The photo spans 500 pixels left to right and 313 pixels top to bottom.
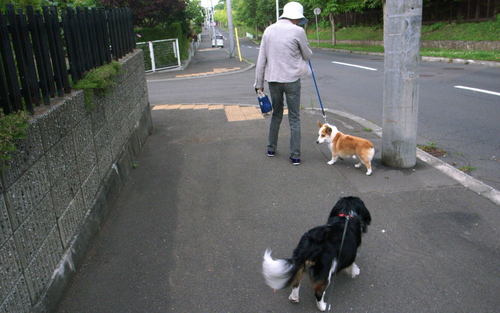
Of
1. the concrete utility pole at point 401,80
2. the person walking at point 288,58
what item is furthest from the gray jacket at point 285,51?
the concrete utility pole at point 401,80

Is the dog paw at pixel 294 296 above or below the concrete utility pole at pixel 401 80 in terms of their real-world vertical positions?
below

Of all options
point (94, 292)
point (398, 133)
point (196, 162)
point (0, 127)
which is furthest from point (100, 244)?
point (398, 133)

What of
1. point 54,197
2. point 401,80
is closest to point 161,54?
point 401,80

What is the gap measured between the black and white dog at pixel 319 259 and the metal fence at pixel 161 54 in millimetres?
19151

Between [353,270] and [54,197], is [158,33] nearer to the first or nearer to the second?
[54,197]

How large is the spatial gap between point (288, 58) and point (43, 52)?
3.05 metres

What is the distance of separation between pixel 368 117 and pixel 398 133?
367cm

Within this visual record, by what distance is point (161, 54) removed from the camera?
21609 mm

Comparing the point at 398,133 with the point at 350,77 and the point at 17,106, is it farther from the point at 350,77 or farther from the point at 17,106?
the point at 350,77

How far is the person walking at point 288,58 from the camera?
5441mm

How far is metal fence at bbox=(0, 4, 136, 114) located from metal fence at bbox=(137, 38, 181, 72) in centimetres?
1631

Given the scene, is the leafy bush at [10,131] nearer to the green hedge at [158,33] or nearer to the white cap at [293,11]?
the white cap at [293,11]

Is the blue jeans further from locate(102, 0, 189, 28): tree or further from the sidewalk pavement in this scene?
locate(102, 0, 189, 28): tree

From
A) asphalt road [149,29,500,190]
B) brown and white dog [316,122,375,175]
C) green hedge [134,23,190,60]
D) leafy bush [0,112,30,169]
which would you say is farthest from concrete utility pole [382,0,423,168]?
green hedge [134,23,190,60]
